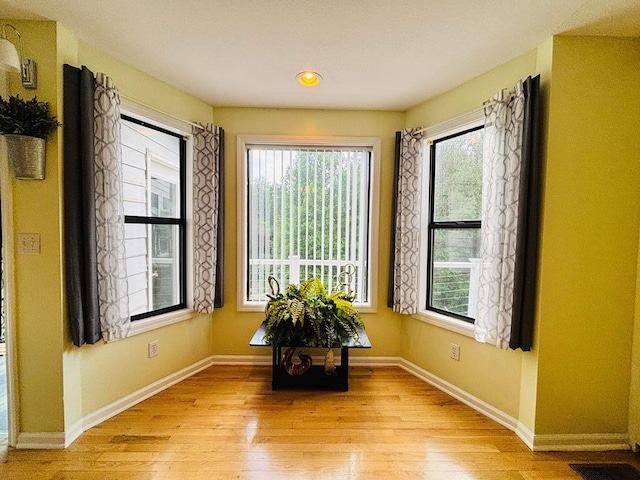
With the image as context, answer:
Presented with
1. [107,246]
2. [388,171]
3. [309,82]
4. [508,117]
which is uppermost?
[309,82]

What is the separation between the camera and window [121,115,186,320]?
2.34 m

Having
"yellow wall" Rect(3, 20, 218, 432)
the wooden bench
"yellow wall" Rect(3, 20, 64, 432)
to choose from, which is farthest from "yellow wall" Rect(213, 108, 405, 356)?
"yellow wall" Rect(3, 20, 64, 432)

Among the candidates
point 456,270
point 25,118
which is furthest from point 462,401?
point 25,118

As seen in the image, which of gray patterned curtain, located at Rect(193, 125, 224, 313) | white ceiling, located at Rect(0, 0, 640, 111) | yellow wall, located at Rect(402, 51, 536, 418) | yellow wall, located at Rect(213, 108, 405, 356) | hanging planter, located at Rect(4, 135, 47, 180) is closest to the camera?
white ceiling, located at Rect(0, 0, 640, 111)

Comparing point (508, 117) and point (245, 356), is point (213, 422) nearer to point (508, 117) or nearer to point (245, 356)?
point (245, 356)

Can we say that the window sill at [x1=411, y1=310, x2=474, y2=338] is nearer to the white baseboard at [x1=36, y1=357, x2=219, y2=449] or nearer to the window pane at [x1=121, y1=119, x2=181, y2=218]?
the white baseboard at [x1=36, y1=357, x2=219, y2=449]

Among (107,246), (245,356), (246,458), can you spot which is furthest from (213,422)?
(107,246)

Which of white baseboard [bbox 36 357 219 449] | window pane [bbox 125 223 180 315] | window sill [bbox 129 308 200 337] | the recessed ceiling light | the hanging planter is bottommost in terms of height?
white baseboard [bbox 36 357 219 449]

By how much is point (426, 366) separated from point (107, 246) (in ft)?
8.81

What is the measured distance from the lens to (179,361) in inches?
103

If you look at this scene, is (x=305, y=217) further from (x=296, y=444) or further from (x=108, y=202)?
(x=296, y=444)

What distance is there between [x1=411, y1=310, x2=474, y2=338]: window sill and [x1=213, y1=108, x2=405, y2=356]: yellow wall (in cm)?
32

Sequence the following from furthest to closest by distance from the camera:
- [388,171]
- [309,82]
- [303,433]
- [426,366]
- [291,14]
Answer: [388,171]
[426,366]
[309,82]
[303,433]
[291,14]

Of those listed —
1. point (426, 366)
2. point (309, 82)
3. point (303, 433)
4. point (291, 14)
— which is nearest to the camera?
point (291, 14)
